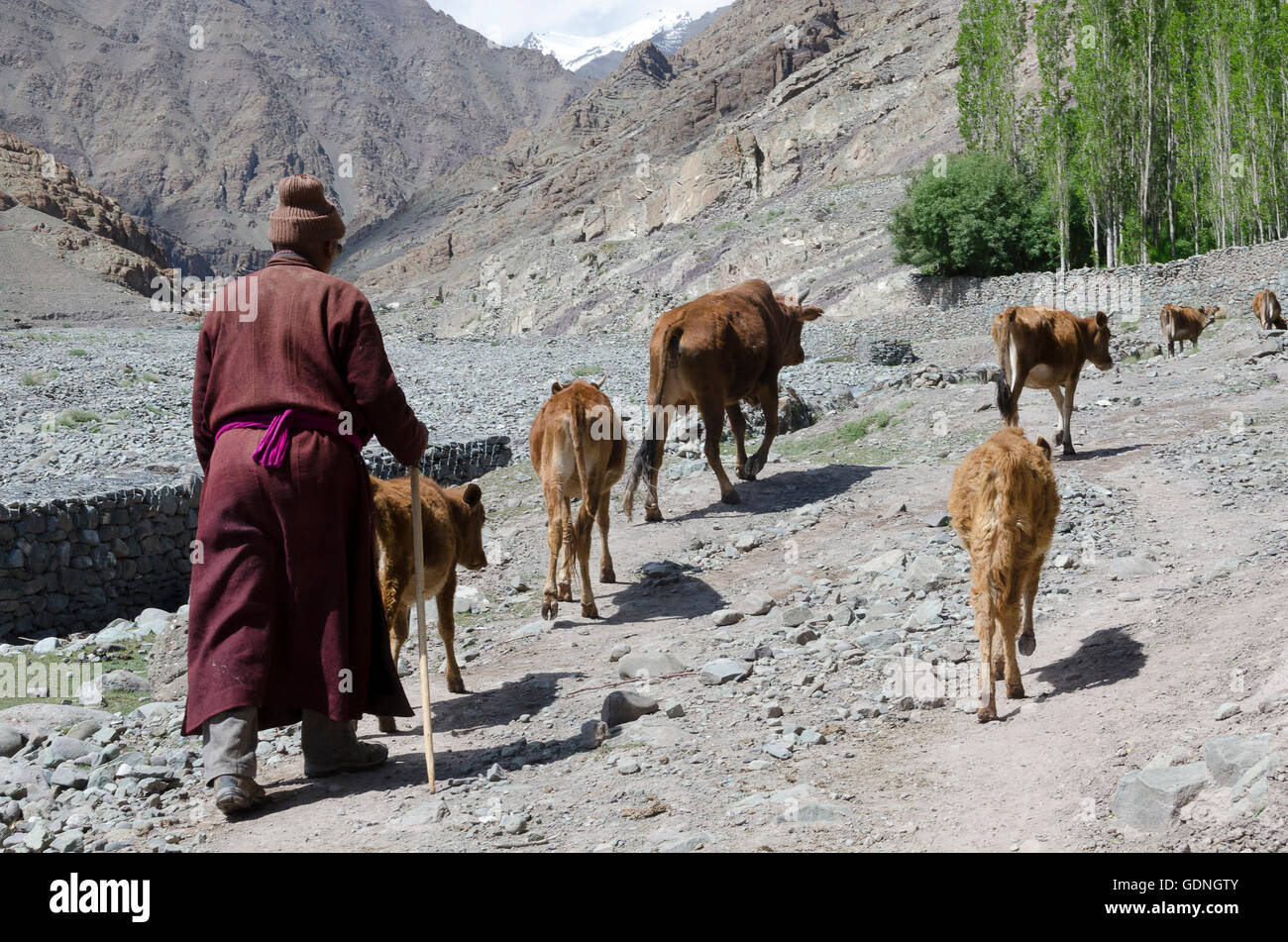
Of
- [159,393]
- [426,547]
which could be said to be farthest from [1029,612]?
[159,393]

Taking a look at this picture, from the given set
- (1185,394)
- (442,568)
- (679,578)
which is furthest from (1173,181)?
(442,568)

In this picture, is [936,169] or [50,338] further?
[936,169]

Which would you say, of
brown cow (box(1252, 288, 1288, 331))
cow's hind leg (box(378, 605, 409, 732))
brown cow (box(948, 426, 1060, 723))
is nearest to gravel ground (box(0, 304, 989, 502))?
cow's hind leg (box(378, 605, 409, 732))

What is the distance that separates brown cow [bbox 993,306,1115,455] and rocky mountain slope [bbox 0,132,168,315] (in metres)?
69.9

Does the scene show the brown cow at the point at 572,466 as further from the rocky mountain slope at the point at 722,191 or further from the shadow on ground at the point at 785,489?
the rocky mountain slope at the point at 722,191

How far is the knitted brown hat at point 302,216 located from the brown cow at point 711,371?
5.69 m

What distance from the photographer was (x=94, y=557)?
36.3 feet

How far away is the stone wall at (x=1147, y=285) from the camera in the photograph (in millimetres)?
31703

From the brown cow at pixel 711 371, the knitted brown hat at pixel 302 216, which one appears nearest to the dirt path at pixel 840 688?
the brown cow at pixel 711 371

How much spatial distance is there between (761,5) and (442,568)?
537 ft

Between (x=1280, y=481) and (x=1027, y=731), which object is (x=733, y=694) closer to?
(x=1027, y=731)

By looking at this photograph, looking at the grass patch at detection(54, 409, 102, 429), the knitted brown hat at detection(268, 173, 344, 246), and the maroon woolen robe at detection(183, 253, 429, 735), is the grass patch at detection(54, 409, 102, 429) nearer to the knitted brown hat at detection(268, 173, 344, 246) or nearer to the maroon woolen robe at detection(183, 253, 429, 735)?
the knitted brown hat at detection(268, 173, 344, 246)

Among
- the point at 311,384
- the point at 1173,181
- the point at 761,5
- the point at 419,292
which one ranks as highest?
the point at 761,5

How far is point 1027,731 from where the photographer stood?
532cm
